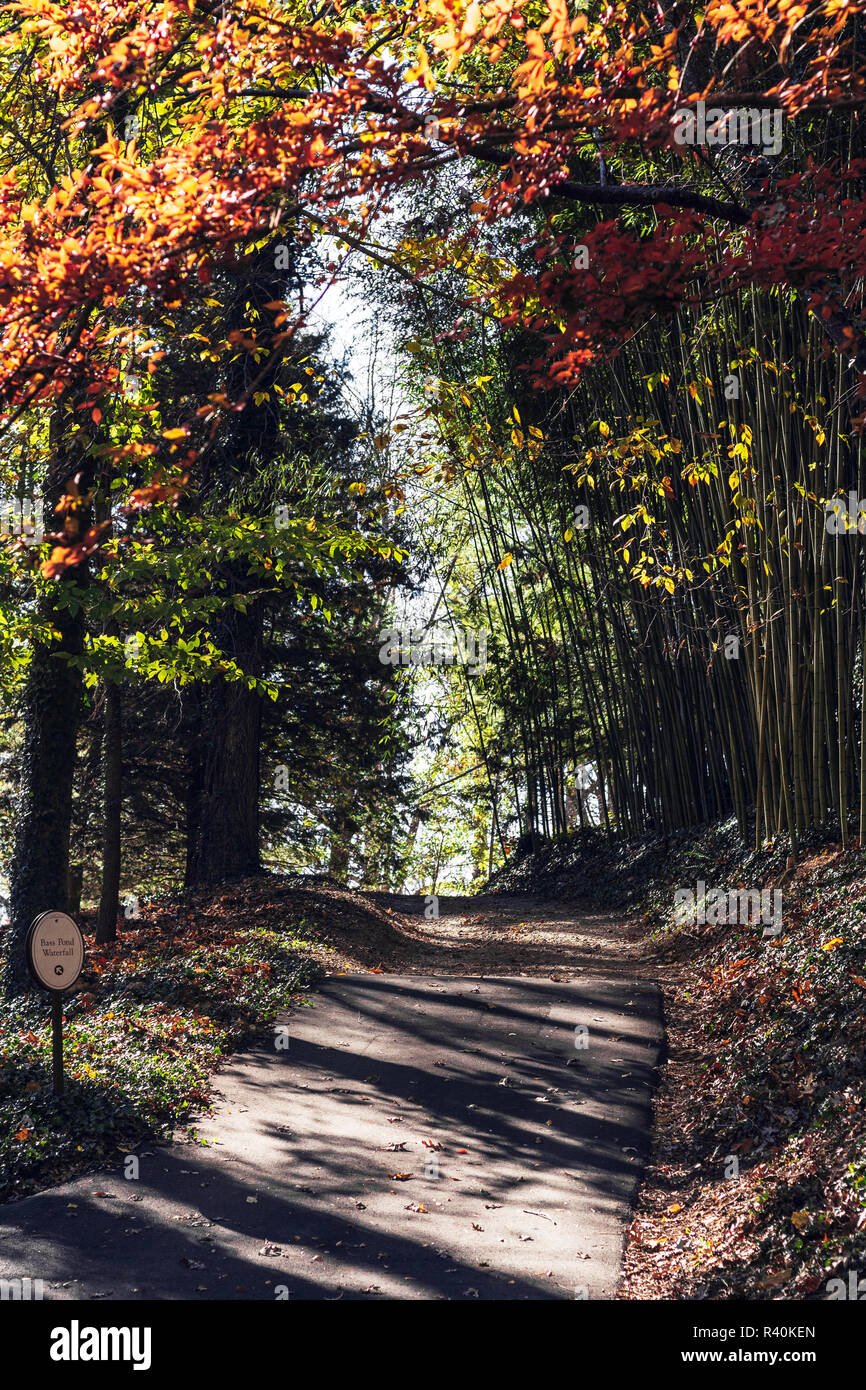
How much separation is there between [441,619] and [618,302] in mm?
11498

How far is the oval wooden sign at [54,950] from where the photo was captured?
14.7ft

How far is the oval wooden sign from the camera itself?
448cm

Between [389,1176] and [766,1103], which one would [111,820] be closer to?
[389,1176]

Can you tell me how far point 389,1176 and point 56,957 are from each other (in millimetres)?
1715

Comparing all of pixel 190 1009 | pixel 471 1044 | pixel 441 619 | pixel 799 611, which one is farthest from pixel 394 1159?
pixel 441 619

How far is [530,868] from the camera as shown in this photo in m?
14.2

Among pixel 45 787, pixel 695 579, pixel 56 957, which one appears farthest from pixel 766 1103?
pixel 45 787

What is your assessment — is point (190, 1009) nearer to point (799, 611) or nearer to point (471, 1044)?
point (471, 1044)
